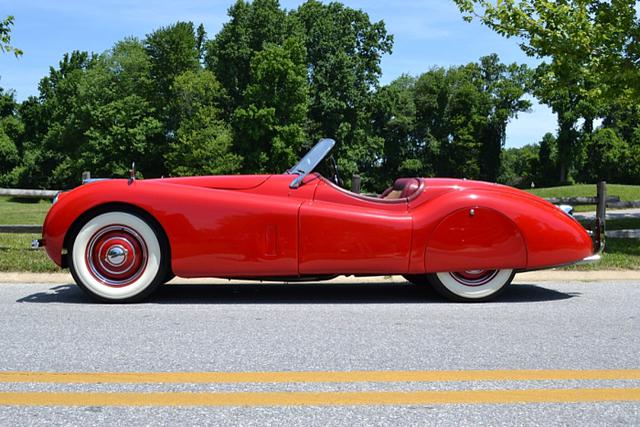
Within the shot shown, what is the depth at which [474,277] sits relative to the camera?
5426 millimetres

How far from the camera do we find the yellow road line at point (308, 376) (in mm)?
3152

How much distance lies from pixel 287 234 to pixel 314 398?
90.8 inches

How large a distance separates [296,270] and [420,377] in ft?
6.76

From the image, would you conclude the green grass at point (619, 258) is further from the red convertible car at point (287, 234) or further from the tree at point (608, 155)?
the tree at point (608, 155)

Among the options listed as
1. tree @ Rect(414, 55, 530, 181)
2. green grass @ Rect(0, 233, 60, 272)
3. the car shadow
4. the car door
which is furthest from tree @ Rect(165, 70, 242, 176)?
the car door

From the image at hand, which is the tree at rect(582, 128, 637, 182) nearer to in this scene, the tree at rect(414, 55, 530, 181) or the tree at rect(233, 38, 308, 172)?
the tree at rect(414, 55, 530, 181)

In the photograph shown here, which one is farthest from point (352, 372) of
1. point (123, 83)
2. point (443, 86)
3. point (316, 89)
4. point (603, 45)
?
point (443, 86)

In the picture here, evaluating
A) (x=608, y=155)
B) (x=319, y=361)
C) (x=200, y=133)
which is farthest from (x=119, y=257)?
(x=608, y=155)

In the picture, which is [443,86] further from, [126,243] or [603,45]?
[126,243]

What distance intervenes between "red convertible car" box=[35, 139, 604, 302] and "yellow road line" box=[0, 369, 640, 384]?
1882 mm

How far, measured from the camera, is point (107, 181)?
5375 millimetres

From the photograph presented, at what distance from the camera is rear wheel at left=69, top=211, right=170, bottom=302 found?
16.9 feet

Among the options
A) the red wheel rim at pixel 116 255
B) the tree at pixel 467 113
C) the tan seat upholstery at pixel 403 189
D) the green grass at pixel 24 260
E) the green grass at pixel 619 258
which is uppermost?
the tree at pixel 467 113

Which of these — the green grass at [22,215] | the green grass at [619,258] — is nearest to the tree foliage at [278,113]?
the green grass at [22,215]
